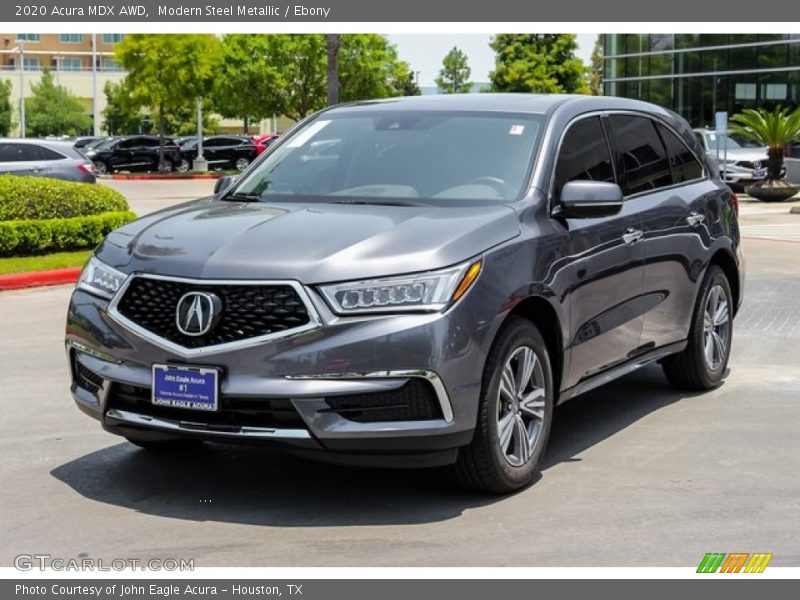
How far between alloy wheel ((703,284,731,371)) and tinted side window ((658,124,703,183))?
28.6 inches

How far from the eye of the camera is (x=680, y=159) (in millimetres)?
8242

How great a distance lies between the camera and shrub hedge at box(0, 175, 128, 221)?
52.8 feet

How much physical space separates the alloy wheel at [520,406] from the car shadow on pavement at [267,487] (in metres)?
0.27

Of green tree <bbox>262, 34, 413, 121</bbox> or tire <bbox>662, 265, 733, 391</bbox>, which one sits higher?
green tree <bbox>262, 34, 413, 121</bbox>

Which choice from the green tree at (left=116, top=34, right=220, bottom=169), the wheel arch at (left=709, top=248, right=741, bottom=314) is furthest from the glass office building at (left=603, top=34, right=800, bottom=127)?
the wheel arch at (left=709, top=248, right=741, bottom=314)

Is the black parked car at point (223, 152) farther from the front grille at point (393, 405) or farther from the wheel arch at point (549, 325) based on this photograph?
the front grille at point (393, 405)

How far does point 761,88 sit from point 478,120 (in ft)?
128

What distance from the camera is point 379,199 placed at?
21.0 ft

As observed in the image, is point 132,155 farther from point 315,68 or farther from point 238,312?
point 238,312

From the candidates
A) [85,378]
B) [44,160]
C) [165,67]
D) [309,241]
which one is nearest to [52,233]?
[44,160]

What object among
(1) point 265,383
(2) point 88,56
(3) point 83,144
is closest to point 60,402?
(1) point 265,383

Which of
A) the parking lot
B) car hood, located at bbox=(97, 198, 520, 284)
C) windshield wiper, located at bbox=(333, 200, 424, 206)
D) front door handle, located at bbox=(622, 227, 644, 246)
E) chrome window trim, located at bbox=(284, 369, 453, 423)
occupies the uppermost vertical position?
windshield wiper, located at bbox=(333, 200, 424, 206)
